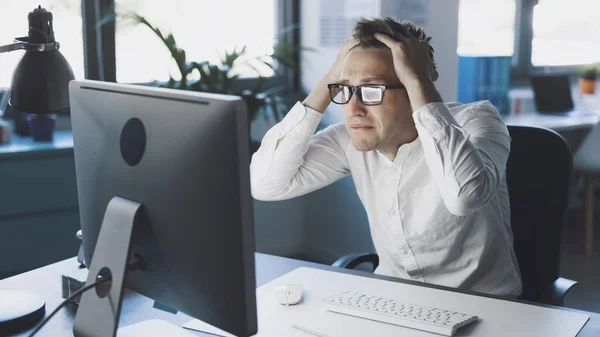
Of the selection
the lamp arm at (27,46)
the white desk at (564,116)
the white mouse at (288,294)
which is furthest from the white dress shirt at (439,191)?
the white desk at (564,116)

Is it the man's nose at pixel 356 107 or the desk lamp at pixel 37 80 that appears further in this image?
the man's nose at pixel 356 107

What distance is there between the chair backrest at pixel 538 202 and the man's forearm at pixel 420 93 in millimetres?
391

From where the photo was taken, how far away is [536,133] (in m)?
1.92

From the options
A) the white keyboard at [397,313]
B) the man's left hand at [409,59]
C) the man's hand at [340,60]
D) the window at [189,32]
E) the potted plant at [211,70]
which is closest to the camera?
the white keyboard at [397,313]

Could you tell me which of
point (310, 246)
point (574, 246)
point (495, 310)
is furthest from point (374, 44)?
point (574, 246)

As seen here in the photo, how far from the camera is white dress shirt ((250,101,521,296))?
1.62 m

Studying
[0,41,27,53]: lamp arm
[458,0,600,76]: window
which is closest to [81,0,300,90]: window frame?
[0,41,27,53]: lamp arm

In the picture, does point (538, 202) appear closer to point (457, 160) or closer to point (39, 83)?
point (457, 160)

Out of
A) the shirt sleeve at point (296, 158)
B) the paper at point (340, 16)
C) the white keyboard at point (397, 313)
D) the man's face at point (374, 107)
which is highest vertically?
the paper at point (340, 16)

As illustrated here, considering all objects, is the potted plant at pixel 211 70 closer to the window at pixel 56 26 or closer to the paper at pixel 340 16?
the window at pixel 56 26

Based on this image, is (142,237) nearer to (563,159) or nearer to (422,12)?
(563,159)

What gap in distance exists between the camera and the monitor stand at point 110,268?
109cm

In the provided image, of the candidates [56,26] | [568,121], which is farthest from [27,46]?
[568,121]

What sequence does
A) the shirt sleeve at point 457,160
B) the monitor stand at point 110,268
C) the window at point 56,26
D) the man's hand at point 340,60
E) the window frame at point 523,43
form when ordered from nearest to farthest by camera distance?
the monitor stand at point 110,268
the shirt sleeve at point 457,160
the man's hand at point 340,60
the window at point 56,26
the window frame at point 523,43
